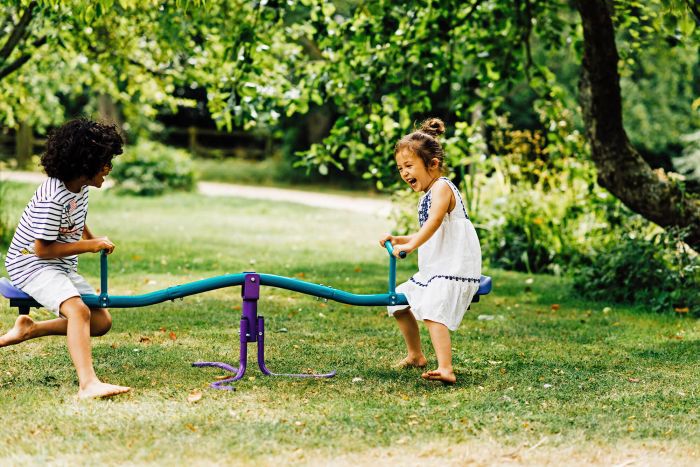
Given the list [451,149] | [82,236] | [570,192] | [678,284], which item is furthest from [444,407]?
[570,192]

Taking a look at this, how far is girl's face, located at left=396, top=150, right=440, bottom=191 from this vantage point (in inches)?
191

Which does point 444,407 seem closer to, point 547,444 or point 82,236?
point 547,444

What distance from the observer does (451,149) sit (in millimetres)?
9094

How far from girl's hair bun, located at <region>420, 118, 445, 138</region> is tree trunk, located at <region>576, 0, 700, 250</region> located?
2916 mm

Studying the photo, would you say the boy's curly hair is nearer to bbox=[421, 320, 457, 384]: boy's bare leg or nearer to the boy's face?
the boy's face

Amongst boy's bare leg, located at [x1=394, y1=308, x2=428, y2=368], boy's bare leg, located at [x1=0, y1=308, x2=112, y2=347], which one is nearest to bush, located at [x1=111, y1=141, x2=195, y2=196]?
boy's bare leg, located at [x1=0, y1=308, x2=112, y2=347]

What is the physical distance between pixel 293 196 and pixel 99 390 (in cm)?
1674

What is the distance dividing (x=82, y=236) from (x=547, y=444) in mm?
2527

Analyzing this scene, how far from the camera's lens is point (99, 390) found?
4242mm

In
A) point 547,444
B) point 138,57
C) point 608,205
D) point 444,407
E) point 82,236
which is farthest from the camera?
point 138,57

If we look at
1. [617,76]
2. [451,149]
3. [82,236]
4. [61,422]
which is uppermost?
[617,76]

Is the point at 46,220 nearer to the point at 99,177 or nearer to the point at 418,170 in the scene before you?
the point at 99,177

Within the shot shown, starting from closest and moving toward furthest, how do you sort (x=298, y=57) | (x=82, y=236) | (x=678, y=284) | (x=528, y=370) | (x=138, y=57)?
(x=82, y=236)
(x=528, y=370)
(x=678, y=284)
(x=298, y=57)
(x=138, y=57)

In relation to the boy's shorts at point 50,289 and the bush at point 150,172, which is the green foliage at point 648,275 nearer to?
the boy's shorts at point 50,289
